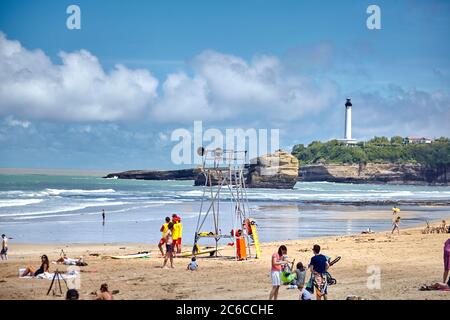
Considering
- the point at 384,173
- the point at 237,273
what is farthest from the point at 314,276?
the point at 384,173

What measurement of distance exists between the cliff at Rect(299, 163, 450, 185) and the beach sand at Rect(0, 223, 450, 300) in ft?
405

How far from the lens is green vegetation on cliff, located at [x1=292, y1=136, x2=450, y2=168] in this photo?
147125mm

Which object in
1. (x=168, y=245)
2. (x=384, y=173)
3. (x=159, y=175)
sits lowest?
(x=168, y=245)

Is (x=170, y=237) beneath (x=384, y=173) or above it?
beneath

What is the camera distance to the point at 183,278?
15.9 m

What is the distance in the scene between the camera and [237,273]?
16484mm

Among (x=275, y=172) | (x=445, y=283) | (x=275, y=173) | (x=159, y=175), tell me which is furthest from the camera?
(x=159, y=175)

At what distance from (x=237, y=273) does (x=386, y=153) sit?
14125 cm

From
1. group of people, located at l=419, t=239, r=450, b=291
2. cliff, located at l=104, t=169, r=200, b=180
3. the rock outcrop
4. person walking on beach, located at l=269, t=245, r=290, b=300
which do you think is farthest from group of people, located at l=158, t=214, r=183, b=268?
cliff, located at l=104, t=169, r=200, b=180

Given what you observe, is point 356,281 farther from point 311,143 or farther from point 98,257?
point 311,143

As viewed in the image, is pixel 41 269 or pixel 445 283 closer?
pixel 445 283

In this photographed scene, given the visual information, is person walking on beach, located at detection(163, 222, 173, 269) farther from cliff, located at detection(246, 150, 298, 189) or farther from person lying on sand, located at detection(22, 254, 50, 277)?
cliff, located at detection(246, 150, 298, 189)

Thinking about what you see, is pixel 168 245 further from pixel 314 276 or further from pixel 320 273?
pixel 320 273

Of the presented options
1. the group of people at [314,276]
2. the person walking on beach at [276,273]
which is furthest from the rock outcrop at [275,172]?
the group of people at [314,276]
